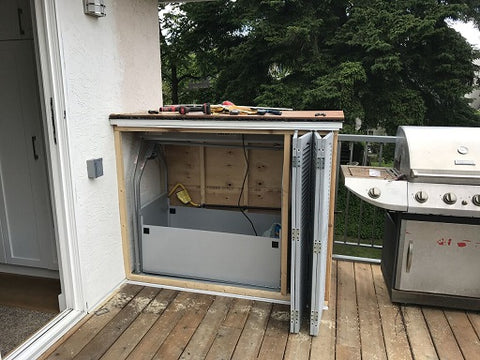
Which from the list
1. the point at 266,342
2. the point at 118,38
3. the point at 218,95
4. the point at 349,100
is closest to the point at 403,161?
the point at 266,342

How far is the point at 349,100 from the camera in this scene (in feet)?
24.7

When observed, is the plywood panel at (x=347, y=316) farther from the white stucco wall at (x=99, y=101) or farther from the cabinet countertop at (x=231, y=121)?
the white stucco wall at (x=99, y=101)

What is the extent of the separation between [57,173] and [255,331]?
155 centimetres

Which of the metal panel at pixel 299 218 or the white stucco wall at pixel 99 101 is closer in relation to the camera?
the metal panel at pixel 299 218

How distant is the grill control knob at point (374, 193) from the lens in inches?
90.2

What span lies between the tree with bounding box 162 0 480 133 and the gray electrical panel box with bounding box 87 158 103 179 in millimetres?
5806

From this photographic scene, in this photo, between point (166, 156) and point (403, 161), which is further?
point (166, 156)

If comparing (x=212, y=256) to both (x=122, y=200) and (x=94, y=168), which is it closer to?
(x=122, y=200)

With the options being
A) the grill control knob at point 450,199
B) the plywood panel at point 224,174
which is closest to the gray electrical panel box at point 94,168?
the plywood panel at point 224,174

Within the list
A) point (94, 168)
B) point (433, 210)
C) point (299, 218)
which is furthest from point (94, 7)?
point (433, 210)

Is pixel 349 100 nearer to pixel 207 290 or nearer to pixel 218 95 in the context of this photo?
pixel 218 95

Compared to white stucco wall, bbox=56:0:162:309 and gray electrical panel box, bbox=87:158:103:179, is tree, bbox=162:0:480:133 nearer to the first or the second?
white stucco wall, bbox=56:0:162:309

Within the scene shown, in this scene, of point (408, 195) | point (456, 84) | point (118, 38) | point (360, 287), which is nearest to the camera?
point (408, 195)

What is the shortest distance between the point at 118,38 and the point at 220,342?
2.15 metres
